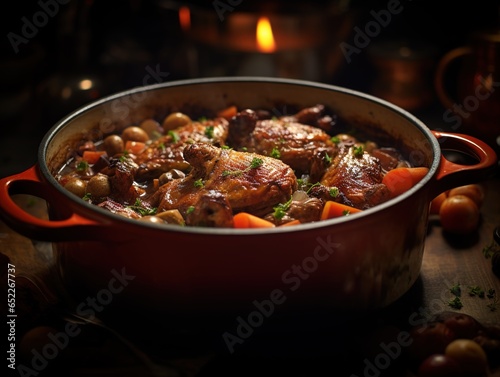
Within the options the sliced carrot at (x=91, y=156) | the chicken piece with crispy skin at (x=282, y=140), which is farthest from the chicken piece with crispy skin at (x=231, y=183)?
the sliced carrot at (x=91, y=156)

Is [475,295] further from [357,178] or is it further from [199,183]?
[199,183]

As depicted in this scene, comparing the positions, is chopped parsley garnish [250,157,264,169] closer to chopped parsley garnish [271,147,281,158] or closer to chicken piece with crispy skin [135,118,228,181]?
chopped parsley garnish [271,147,281,158]

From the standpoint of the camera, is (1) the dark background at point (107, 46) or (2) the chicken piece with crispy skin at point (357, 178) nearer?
(2) the chicken piece with crispy skin at point (357, 178)

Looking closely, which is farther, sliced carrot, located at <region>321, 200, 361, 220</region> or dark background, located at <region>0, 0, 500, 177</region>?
dark background, located at <region>0, 0, 500, 177</region>

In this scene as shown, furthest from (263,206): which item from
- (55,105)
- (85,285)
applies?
(55,105)

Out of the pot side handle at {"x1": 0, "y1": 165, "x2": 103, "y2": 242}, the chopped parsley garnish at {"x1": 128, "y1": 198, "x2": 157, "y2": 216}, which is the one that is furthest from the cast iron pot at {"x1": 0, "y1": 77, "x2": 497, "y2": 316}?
the chopped parsley garnish at {"x1": 128, "y1": 198, "x2": 157, "y2": 216}

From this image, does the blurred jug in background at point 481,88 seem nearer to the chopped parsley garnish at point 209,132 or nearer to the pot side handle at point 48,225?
the chopped parsley garnish at point 209,132
